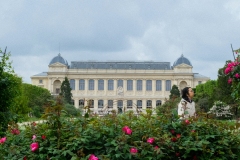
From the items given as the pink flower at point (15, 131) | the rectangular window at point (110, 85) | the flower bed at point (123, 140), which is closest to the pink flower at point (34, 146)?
the flower bed at point (123, 140)

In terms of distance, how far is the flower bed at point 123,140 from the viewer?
162 inches

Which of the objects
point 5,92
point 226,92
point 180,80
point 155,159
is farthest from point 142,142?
point 180,80

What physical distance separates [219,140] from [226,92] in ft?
90.4

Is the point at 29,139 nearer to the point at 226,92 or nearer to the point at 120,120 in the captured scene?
the point at 120,120

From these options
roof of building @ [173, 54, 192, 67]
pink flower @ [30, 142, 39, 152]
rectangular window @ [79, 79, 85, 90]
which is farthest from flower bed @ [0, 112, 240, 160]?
roof of building @ [173, 54, 192, 67]

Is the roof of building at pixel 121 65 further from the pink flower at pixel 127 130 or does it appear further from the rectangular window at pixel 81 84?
the pink flower at pixel 127 130

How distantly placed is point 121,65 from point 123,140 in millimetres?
70319

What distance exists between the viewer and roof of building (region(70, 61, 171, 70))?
74.0 m

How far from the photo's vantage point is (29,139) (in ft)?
14.8

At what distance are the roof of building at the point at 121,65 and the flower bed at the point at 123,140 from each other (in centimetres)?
6905

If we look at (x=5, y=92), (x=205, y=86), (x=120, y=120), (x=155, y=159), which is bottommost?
(x=155, y=159)

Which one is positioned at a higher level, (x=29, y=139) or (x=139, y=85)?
(x=139, y=85)

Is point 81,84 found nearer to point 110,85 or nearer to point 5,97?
point 110,85

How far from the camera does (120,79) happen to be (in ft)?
241
